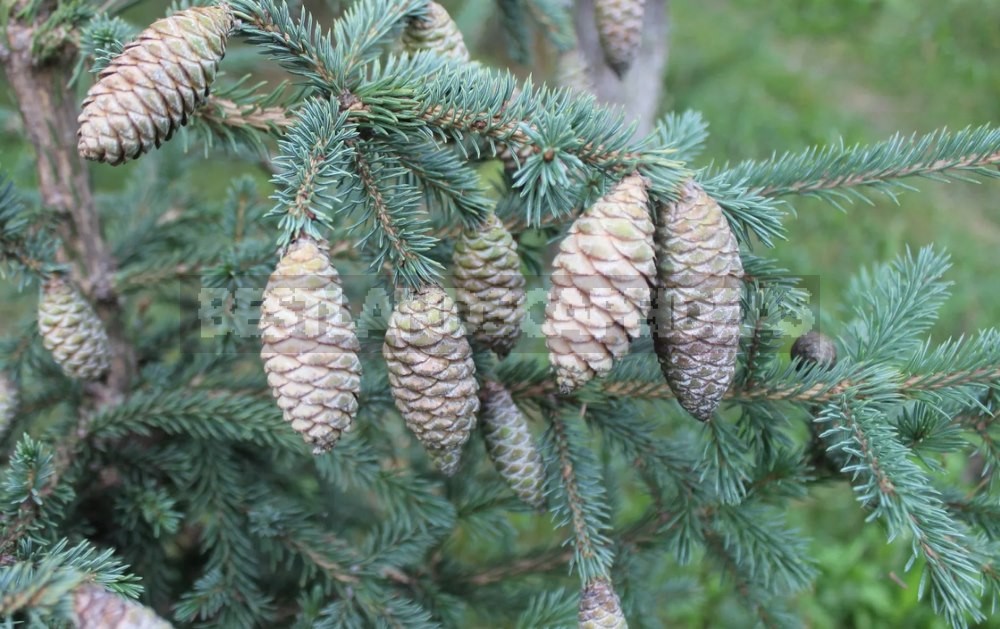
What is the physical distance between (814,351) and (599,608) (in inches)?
16.4

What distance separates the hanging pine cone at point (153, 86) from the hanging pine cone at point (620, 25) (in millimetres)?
534

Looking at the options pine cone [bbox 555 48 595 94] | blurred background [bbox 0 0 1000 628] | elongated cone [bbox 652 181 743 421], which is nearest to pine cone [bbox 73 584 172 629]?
elongated cone [bbox 652 181 743 421]

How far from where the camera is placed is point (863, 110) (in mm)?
4793

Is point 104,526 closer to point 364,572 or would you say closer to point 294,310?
point 364,572

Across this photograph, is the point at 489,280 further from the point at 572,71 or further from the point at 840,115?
the point at 840,115

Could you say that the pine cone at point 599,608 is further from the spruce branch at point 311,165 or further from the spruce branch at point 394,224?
the spruce branch at point 311,165

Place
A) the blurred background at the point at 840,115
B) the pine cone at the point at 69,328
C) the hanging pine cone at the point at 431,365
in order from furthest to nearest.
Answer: the blurred background at the point at 840,115, the pine cone at the point at 69,328, the hanging pine cone at the point at 431,365

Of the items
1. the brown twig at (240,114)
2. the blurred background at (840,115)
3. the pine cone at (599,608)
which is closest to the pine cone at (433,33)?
the brown twig at (240,114)

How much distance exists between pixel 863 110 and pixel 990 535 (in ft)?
14.3

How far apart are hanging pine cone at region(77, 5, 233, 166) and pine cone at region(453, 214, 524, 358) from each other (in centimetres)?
32

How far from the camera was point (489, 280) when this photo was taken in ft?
2.91

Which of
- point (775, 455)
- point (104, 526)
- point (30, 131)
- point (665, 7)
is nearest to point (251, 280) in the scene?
point (30, 131)

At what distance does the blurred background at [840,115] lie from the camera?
234 centimetres

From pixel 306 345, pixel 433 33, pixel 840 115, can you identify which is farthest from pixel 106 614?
pixel 840 115
